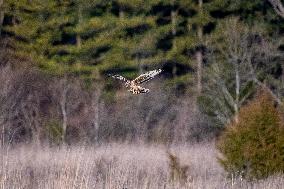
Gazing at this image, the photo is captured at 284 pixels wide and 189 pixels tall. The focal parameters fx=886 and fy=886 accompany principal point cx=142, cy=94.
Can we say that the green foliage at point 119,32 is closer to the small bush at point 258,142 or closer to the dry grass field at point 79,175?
the small bush at point 258,142

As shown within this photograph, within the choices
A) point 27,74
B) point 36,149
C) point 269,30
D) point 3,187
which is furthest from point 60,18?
point 3,187

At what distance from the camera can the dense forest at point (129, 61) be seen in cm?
3017

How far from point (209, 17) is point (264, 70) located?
3.66 metres

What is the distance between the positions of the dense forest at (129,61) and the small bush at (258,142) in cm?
1340

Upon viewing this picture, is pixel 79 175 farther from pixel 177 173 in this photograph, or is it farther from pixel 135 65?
pixel 135 65

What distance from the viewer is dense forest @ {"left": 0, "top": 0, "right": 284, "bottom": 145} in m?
30.2

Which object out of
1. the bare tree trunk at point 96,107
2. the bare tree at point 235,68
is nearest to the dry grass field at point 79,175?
the bare tree at point 235,68

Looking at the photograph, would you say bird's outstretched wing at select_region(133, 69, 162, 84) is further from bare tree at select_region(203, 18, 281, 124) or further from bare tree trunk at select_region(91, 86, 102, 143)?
bare tree trunk at select_region(91, 86, 102, 143)

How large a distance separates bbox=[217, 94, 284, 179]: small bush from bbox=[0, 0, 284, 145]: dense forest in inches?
527

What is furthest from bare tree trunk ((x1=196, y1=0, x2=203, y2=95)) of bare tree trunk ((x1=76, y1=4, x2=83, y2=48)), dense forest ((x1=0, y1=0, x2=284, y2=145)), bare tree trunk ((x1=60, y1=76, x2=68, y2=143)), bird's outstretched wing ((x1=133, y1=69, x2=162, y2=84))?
bird's outstretched wing ((x1=133, y1=69, x2=162, y2=84))

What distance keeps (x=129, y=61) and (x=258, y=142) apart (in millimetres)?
16626

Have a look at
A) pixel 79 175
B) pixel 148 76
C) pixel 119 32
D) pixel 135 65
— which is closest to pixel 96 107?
pixel 135 65

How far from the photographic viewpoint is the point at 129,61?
104ft

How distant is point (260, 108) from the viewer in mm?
15508
